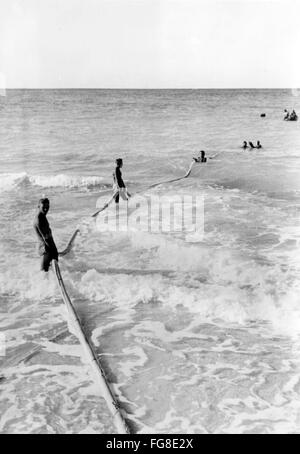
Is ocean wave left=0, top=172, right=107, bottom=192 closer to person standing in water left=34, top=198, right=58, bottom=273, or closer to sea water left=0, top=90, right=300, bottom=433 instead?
sea water left=0, top=90, right=300, bottom=433

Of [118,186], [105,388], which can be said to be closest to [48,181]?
[118,186]

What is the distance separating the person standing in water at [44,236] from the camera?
616 centimetres

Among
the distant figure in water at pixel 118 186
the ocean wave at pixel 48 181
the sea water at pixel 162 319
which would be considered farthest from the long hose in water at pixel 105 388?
the ocean wave at pixel 48 181

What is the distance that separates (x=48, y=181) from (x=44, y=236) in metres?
8.39

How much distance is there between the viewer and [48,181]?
14.3 m

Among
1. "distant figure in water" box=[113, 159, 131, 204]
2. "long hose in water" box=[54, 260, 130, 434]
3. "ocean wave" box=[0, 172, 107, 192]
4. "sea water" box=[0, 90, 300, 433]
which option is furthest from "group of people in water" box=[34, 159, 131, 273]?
"ocean wave" box=[0, 172, 107, 192]

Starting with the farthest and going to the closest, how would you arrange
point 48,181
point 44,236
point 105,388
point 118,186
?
point 48,181
point 118,186
point 44,236
point 105,388

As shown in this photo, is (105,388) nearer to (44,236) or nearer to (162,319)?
(162,319)

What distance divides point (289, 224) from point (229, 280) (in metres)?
3.19

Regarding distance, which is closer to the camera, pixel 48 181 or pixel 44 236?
pixel 44 236

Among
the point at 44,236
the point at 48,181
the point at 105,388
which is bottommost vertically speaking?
the point at 105,388

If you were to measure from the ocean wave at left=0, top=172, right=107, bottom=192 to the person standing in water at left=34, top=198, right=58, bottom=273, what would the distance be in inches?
293

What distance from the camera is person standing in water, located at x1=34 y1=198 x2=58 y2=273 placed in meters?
6.16

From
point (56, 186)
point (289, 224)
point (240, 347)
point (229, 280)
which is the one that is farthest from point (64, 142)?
point (240, 347)
